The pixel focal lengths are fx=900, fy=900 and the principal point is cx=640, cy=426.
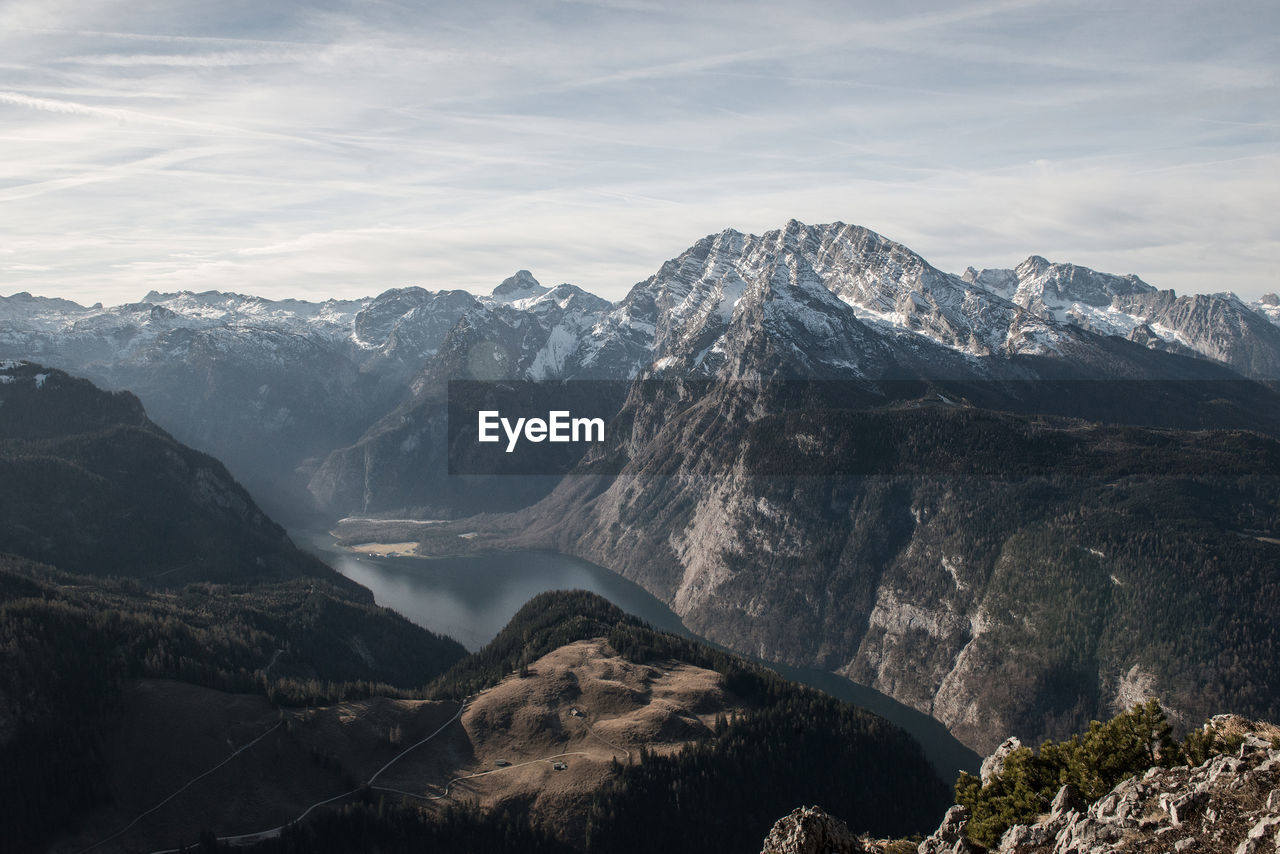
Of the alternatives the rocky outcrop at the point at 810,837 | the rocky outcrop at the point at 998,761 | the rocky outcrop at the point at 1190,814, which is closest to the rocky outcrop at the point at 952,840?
the rocky outcrop at the point at 998,761

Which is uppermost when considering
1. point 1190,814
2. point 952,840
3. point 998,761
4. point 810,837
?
point 1190,814

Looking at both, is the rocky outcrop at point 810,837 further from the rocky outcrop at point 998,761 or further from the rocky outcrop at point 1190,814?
the rocky outcrop at point 998,761

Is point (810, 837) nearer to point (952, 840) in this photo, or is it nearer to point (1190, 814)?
point (952, 840)

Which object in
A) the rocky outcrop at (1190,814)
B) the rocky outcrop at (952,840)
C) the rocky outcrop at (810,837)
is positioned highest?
the rocky outcrop at (1190,814)

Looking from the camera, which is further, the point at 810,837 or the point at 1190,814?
the point at 810,837

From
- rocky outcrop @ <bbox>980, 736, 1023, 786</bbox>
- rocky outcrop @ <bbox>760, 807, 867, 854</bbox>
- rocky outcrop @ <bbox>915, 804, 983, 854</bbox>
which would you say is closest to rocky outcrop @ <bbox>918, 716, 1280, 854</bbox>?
rocky outcrop @ <bbox>915, 804, 983, 854</bbox>

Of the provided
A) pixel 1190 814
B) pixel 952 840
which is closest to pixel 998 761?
pixel 952 840

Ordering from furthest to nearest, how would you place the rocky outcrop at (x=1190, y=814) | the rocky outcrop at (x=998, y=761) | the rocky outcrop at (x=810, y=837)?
the rocky outcrop at (x=998, y=761) < the rocky outcrop at (x=810, y=837) < the rocky outcrop at (x=1190, y=814)
